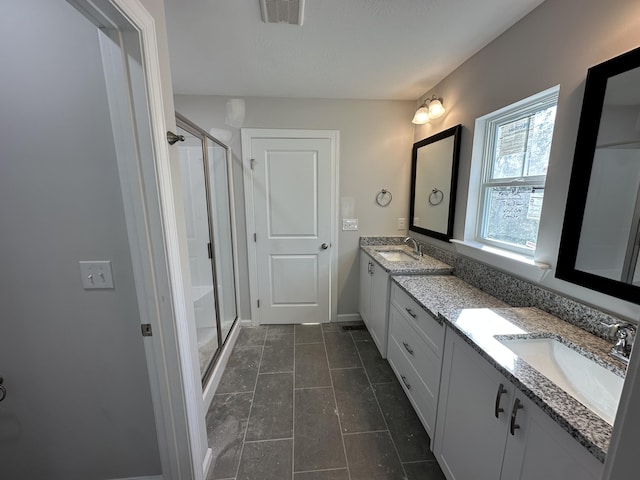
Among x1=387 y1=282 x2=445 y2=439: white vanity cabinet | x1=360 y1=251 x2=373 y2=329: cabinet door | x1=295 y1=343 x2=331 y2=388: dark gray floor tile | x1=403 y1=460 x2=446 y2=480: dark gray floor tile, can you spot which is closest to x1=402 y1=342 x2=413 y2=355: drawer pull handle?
x1=387 y1=282 x2=445 y2=439: white vanity cabinet

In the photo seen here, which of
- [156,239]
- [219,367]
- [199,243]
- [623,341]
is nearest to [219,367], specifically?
[219,367]

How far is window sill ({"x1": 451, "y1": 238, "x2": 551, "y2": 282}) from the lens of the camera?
1.32 m

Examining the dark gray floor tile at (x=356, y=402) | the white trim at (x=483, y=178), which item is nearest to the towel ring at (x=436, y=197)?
the white trim at (x=483, y=178)

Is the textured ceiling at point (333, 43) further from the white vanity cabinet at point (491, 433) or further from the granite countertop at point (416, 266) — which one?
the white vanity cabinet at point (491, 433)

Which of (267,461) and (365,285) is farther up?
(365,285)

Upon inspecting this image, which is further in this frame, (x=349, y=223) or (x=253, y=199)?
(x=349, y=223)

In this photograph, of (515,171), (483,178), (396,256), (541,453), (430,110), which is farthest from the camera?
(396,256)

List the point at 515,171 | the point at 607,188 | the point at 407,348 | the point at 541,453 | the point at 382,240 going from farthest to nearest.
Answer: the point at 382,240
the point at 407,348
the point at 515,171
the point at 607,188
the point at 541,453

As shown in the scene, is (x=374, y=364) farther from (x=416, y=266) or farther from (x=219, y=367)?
(x=219, y=367)

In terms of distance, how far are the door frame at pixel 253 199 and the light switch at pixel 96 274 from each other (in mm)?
1652

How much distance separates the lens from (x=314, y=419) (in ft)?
5.55

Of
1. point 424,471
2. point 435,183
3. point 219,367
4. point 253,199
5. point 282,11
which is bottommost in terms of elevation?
point 424,471

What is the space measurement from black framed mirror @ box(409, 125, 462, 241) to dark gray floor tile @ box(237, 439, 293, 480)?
1883mm

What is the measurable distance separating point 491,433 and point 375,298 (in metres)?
1.43
